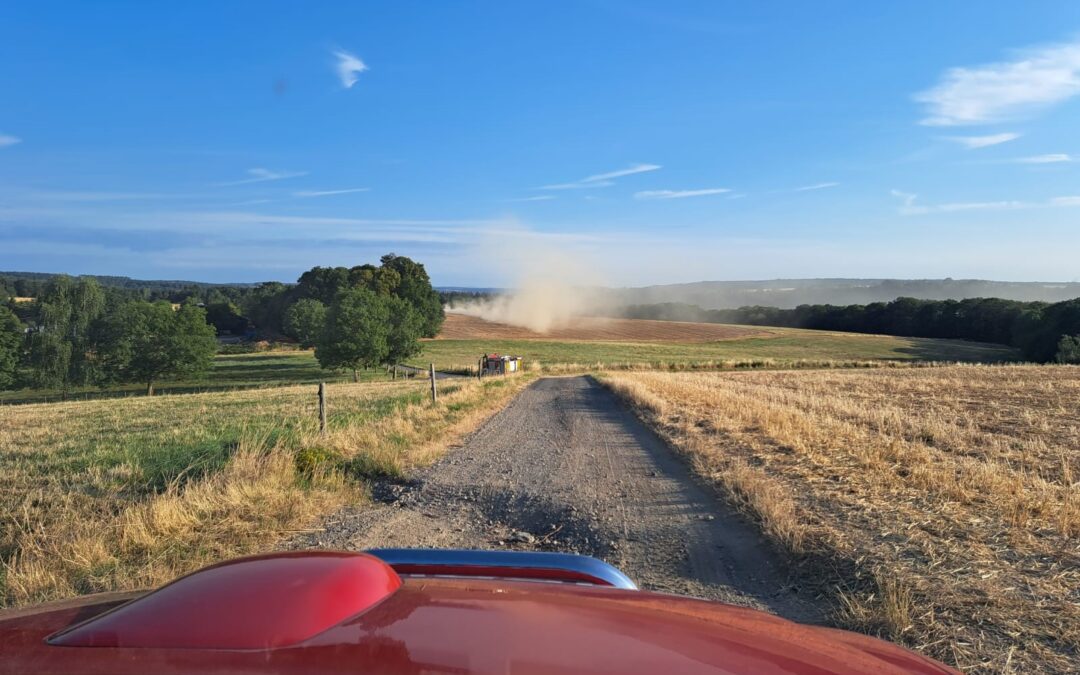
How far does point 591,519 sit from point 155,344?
189 ft

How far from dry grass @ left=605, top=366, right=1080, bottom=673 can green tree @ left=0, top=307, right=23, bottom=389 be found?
63.1 m

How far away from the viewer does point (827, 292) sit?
545 ft

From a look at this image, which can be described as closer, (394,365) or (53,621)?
(53,621)

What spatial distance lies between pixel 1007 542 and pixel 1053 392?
2330 centimetres

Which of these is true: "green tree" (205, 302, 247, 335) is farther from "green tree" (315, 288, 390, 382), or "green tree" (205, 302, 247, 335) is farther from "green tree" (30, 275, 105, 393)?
"green tree" (315, 288, 390, 382)

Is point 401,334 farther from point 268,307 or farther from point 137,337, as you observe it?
point 268,307

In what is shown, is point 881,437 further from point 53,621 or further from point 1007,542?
point 53,621

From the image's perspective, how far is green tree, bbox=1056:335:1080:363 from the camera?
55.8 meters

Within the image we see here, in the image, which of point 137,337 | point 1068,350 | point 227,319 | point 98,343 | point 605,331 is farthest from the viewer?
point 227,319

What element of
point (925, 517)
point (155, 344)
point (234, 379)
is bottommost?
point (234, 379)

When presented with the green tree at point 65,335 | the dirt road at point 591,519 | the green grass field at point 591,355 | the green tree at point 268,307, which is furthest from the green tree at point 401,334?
the dirt road at point 591,519

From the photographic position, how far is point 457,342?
7831 centimetres

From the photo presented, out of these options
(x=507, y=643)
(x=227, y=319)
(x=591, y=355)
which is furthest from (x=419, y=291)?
(x=507, y=643)

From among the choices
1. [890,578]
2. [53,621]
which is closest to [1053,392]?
[890,578]
